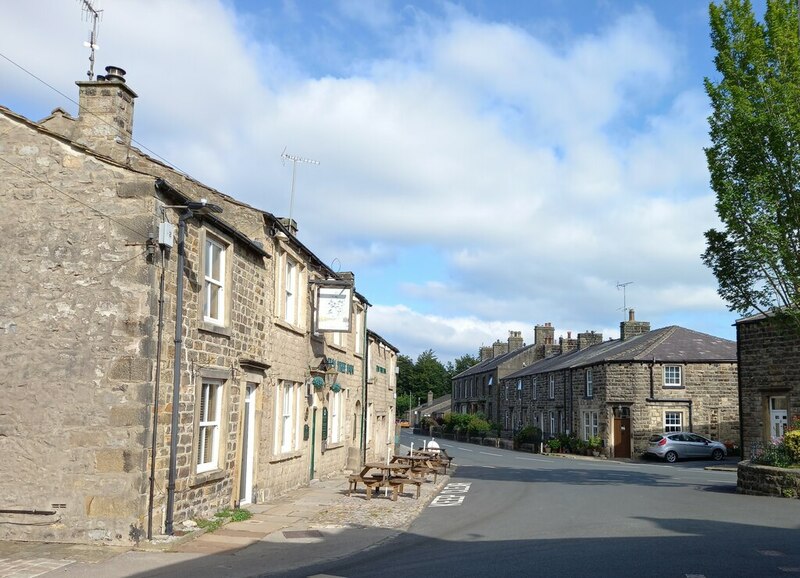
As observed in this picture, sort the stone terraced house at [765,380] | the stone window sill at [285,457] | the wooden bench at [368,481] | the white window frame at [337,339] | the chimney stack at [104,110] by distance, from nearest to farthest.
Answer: the chimney stack at [104,110] < the stone window sill at [285,457] < the wooden bench at [368,481] < the white window frame at [337,339] < the stone terraced house at [765,380]

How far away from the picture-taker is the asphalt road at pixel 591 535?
9.53 m

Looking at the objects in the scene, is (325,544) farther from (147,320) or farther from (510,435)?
(510,435)

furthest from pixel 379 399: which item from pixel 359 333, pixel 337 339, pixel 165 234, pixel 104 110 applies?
pixel 165 234

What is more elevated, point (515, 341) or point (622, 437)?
point (515, 341)

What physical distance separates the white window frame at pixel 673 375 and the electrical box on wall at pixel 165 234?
117 feet

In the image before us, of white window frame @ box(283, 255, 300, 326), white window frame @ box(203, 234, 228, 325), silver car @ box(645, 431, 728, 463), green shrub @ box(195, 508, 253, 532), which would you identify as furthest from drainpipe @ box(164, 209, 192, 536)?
silver car @ box(645, 431, 728, 463)

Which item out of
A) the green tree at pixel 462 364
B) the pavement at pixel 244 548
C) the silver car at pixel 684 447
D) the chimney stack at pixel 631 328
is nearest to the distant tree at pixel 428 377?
the green tree at pixel 462 364

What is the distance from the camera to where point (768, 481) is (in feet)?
62.3

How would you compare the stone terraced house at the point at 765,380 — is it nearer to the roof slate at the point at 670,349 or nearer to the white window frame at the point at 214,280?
the roof slate at the point at 670,349

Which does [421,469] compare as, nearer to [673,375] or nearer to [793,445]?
[793,445]

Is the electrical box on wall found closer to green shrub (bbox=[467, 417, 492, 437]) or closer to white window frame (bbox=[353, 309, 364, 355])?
white window frame (bbox=[353, 309, 364, 355])

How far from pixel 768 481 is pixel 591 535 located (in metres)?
9.13

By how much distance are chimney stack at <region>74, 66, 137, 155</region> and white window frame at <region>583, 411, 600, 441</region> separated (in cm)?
3553

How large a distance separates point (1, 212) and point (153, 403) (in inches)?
145
